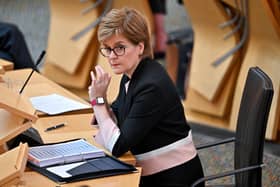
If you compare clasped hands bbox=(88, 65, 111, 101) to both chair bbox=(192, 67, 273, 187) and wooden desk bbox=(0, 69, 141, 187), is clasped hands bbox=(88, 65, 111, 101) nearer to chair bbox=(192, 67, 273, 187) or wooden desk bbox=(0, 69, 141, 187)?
wooden desk bbox=(0, 69, 141, 187)

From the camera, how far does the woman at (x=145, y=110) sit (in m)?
2.58

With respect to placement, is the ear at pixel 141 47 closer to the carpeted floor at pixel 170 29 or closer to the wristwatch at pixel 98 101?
the wristwatch at pixel 98 101

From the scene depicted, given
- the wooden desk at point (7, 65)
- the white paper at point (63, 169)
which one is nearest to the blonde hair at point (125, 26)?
the white paper at point (63, 169)

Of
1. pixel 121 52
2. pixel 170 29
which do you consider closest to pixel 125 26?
pixel 121 52

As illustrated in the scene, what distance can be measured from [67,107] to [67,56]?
2.28 metres

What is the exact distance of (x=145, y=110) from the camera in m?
2.56

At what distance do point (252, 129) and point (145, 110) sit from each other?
42 centimetres

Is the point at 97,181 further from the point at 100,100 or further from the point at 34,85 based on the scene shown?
the point at 34,85

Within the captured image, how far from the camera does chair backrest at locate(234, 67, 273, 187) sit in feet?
7.80

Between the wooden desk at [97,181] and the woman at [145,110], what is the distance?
0.26 metres

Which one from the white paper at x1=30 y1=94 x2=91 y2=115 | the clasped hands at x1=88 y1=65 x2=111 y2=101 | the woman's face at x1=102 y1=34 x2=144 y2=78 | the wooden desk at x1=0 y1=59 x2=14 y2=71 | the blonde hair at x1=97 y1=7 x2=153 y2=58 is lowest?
the white paper at x1=30 y1=94 x2=91 y2=115

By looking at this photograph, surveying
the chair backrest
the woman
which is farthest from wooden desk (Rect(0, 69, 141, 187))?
the chair backrest

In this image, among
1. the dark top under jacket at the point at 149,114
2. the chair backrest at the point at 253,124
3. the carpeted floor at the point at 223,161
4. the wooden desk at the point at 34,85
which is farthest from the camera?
the carpeted floor at the point at 223,161

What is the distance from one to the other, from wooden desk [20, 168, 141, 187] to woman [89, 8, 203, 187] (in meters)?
0.26
